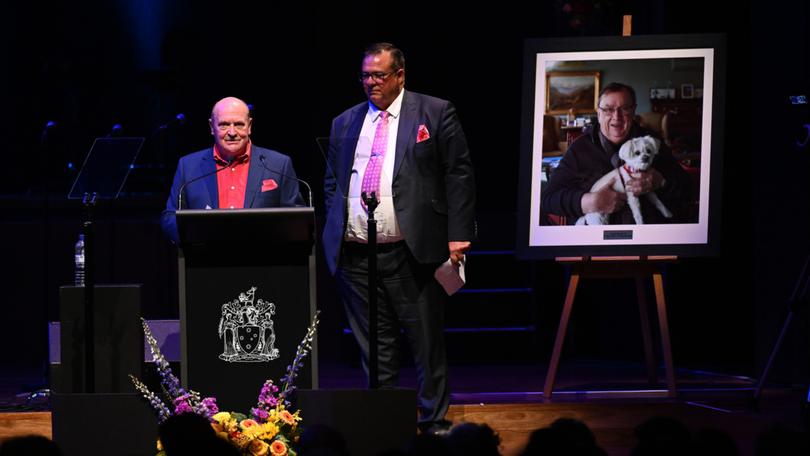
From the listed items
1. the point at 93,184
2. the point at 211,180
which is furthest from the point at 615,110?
the point at 93,184

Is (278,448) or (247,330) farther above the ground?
(247,330)

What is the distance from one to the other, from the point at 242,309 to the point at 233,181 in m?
0.80

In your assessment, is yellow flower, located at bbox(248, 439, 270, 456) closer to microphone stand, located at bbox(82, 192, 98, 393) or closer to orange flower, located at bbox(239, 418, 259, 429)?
orange flower, located at bbox(239, 418, 259, 429)

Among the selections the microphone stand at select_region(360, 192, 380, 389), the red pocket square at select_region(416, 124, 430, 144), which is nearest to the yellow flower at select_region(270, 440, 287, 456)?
the microphone stand at select_region(360, 192, 380, 389)

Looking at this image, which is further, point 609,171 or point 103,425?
point 609,171

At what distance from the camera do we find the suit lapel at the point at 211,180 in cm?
507

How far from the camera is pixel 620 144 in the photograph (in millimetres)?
5742

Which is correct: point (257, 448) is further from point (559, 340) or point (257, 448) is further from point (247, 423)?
point (559, 340)

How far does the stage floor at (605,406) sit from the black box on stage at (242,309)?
1058 mm

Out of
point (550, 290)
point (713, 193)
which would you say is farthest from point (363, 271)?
point (550, 290)

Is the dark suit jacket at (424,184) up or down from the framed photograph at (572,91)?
down

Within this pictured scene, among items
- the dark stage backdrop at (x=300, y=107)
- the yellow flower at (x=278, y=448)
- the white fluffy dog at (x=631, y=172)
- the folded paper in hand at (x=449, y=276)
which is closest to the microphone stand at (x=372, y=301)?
the yellow flower at (x=278, y=448)

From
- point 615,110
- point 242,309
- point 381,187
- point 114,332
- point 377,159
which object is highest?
point 615,110

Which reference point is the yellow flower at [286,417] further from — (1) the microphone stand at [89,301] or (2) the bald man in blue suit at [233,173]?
(2) the bald man in blue suit at [233,173]
